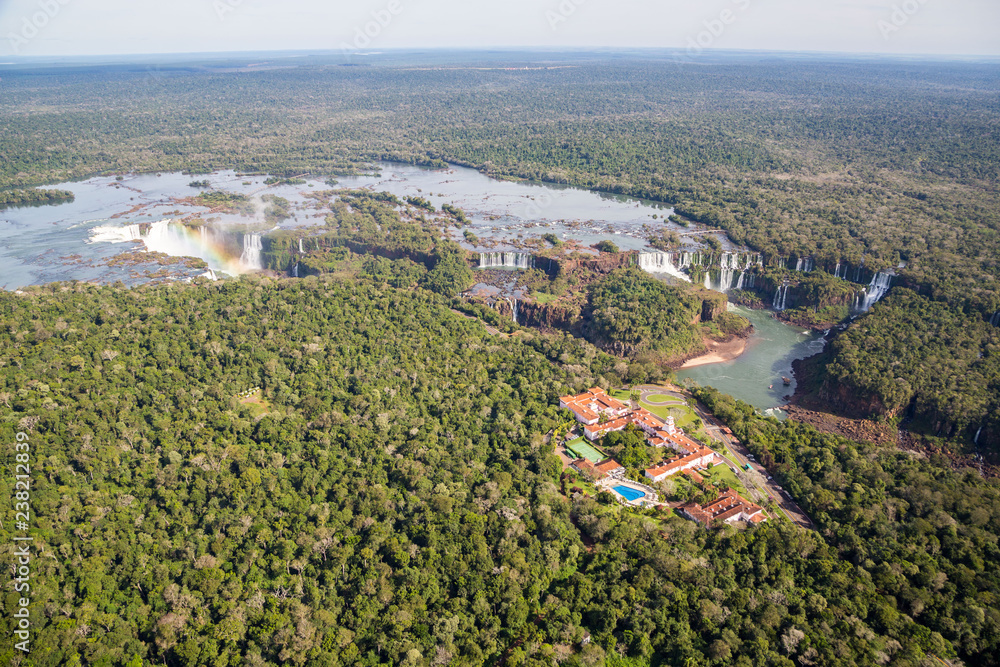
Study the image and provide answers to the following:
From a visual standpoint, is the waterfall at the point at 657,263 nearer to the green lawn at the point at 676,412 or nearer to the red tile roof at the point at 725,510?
the green lawn at the point at 676,412

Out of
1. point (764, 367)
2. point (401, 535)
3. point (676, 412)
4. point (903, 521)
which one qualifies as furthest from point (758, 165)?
point (401, 535)

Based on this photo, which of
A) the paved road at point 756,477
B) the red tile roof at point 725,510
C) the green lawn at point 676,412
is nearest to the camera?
the red tile roof at point 725,510

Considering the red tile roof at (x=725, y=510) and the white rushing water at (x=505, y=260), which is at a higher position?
the white rushing water at (x=505, y=260)

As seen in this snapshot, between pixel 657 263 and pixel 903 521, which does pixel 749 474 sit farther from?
pixel 657 263

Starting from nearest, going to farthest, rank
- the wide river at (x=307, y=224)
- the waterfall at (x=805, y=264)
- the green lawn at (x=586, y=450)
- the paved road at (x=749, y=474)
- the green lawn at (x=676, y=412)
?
the paved road at (x=749, y=474) < the green lawn at (x=586, y=450) < the green lawn at (x=676, y=412) < the wide river at (x=307, y=224) < the waterfall at (x=805, y=264)

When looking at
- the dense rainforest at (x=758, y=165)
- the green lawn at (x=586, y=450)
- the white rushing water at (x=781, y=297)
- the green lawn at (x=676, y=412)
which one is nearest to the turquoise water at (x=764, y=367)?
the white rushing water at (x=781, y=297)

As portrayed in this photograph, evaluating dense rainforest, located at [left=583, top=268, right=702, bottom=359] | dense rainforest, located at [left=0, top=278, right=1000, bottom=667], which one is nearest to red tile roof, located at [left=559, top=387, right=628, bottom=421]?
dense rainforest, located at [left=0, top=278, right=1000, bottom=667]
